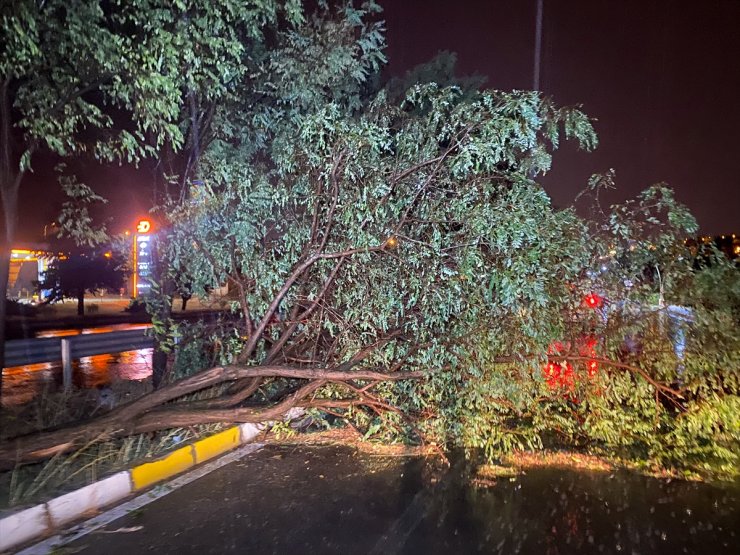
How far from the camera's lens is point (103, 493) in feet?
19.2

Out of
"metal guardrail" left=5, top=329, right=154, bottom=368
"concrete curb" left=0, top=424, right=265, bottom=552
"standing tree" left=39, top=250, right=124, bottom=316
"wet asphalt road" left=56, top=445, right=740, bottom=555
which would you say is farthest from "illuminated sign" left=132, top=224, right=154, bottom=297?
"standing tree" left=39, top=250, right=124, bottom=316

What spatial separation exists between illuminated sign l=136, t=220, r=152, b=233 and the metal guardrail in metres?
1.64

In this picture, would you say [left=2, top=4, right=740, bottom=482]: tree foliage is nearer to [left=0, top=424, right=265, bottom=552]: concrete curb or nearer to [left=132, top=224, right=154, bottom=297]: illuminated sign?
[left=0, top=424, right=265, bottom=552]: concrete curb

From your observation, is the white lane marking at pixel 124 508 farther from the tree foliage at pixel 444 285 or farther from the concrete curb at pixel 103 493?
the tree foliage at pixel 444 285

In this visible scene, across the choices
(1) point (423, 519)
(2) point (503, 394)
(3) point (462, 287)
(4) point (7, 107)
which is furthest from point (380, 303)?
(4) point (7, 107)

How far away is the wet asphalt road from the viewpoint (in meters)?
4.91

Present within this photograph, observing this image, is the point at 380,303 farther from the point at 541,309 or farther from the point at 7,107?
the point at 7,107

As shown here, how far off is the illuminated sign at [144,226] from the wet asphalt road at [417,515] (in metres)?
3.79

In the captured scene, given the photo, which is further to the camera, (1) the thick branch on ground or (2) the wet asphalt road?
(1) the thick branch on ground

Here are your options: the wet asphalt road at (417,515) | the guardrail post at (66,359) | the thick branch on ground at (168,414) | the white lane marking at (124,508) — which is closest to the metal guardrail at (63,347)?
the guardrail post at (66,359)

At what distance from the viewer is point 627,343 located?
7496mm

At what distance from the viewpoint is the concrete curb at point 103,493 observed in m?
4.98

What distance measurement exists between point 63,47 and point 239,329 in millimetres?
4615

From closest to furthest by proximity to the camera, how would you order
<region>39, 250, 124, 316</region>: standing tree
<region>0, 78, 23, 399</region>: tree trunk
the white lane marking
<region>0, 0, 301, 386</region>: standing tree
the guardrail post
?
the white lane marking
<region>0, 0, 301, 386</region>: standing tree
<region>0, 78, 23, 399</region>: tree trunk
the guardrail post
<region>39, 250, 124, 316</region>: standing tree
